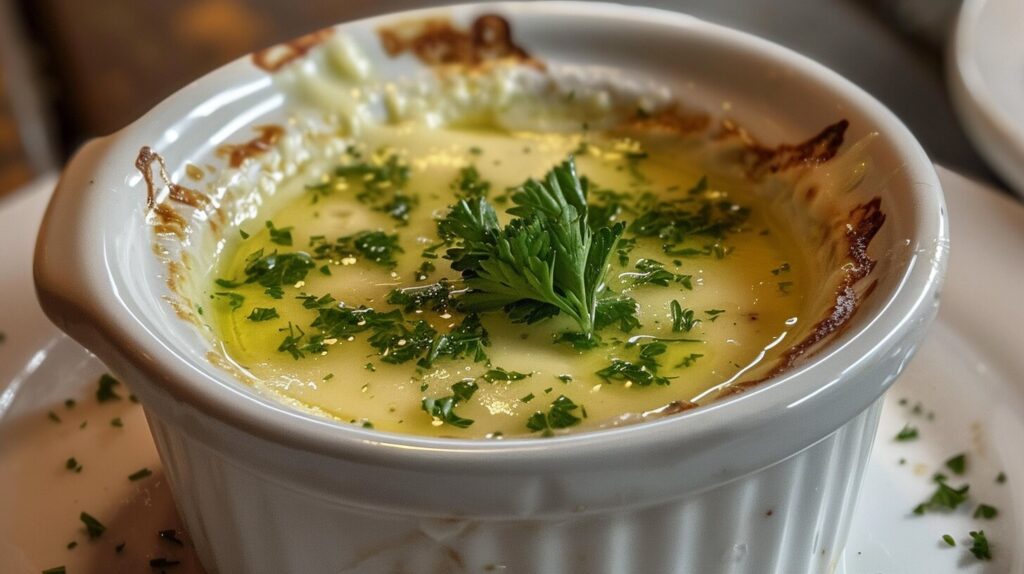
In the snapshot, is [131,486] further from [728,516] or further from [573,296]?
[728,516]

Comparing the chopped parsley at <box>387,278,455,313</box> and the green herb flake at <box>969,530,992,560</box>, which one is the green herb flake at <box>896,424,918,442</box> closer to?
the green herb flake at <box>969,530,992,560</box>

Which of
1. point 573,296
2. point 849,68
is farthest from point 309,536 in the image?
point 849,68

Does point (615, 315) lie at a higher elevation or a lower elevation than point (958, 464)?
higher

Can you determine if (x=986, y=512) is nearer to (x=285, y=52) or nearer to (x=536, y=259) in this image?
(x=536, y=259)

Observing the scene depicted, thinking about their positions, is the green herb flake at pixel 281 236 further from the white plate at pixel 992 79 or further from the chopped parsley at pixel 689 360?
the white plate at pixel 992 79

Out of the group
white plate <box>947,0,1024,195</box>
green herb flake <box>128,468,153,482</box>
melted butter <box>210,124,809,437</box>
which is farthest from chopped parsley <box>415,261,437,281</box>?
white plate <box>947,0,1024,195</box>

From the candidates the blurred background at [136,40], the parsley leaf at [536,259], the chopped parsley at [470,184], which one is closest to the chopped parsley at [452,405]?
the parsley leaf at [536,259]

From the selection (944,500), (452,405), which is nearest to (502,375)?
(452,405)
